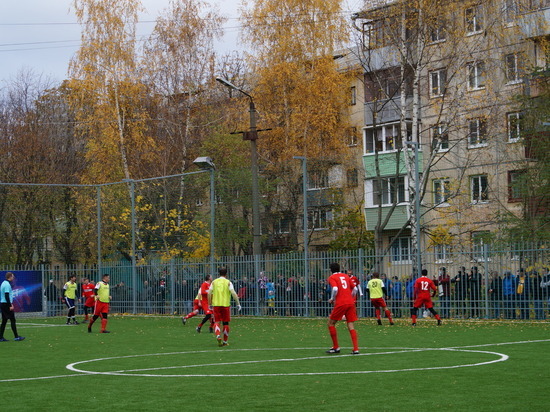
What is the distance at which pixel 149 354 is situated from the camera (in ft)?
66.3

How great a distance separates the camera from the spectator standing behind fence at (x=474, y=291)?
31.2 meters

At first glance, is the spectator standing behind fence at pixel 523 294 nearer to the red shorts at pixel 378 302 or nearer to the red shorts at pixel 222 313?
the red shorts at pixel 378 302

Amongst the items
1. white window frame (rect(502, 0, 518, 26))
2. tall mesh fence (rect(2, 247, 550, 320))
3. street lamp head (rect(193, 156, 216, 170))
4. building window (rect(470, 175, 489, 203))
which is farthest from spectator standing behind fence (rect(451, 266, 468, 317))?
building window (rect(470, 175, 489, 203))

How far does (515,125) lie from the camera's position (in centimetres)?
4047

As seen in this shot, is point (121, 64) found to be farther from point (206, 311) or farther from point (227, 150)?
point (206, 311)

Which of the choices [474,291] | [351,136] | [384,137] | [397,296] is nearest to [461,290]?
[474,291]

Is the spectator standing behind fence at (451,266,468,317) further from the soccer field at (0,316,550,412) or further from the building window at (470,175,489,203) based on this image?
the building window at (470,175,489,203)

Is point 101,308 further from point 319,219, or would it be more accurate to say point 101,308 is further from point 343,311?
point 319,219

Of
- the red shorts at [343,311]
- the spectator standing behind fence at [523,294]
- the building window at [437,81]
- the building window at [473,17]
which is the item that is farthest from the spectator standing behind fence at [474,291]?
the building window at [437,81]

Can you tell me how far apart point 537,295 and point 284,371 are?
16.0 metres

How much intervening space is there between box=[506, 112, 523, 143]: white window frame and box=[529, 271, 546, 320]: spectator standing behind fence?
10422 mm

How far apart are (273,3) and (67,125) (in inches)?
713

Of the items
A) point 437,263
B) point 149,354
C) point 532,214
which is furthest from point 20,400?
point 532,214

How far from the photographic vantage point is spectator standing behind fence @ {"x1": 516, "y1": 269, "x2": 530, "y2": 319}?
29.7m
